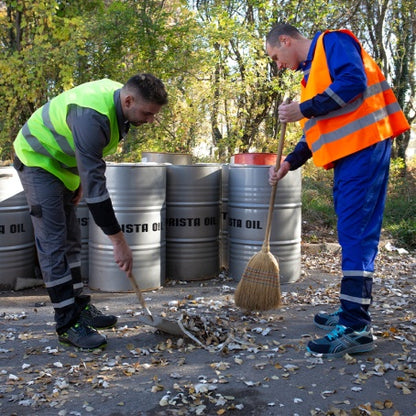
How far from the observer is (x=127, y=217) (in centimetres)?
483

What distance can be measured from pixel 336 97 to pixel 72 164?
1691 mm

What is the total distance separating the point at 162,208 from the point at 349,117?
7.77 feet

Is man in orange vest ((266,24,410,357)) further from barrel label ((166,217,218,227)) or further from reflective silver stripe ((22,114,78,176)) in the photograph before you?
barrel label ((166,217,218,227))

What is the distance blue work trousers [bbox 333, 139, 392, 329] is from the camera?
3145 millimetres

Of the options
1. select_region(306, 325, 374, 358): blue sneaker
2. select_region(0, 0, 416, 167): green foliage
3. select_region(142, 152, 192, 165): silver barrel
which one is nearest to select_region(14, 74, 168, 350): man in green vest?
select_region(306, 325, 374, 358): blue sneaker

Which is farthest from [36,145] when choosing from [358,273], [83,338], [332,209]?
[332,209]

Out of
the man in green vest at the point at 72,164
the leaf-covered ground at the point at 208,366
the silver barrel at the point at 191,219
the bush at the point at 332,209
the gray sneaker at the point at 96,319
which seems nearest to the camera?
the leaf-covered ground at the point at 208,366

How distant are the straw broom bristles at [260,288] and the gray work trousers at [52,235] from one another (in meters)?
1.34

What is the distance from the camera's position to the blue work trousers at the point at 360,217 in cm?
314

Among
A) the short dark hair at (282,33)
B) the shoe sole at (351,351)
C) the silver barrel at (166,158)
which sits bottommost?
the shoe sole at (351,351)

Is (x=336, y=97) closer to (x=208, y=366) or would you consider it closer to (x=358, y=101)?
(x=358, y=101)

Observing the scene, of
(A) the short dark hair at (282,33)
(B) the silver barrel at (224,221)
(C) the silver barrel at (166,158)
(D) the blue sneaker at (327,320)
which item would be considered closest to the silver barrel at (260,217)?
(B) the silver barrel at (224,221)

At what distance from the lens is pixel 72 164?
10.9 feet

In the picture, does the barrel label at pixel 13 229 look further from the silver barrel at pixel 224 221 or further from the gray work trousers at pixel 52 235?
the silver barrel at pixel 224 221
